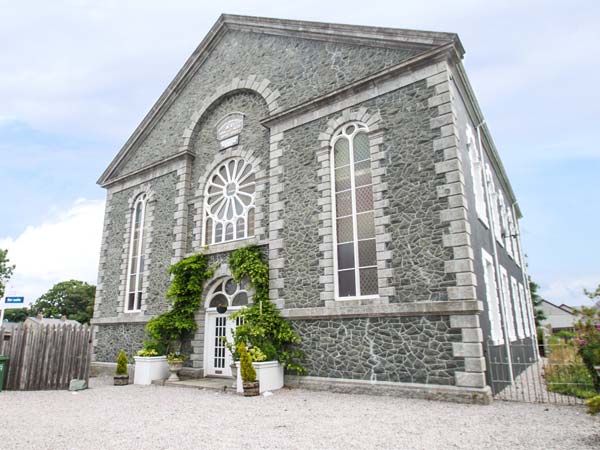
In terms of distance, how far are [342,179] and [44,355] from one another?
950cm

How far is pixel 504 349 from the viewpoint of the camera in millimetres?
11234

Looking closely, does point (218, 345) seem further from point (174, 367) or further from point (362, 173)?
point (362, 173)

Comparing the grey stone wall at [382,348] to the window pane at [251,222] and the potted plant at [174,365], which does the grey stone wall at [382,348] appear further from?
the potted plant at [174,365]

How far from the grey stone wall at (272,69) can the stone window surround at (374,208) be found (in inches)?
52.3

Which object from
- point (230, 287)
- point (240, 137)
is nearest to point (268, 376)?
point (230, 287)

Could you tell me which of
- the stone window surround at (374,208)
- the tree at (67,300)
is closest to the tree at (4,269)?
the tree at (67,300)

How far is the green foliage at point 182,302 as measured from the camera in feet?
42.5

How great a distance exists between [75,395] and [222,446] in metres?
6.80

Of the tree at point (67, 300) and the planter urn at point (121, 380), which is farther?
the tree at point (67, 300)

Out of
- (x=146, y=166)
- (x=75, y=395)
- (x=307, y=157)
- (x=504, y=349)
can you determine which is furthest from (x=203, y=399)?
(x=146, y=166)

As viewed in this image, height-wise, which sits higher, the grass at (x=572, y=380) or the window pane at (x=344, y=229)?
the window pane at (x=344, y=229)

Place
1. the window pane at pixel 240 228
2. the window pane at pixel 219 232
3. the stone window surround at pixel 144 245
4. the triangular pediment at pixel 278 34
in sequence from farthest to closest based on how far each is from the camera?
1. the stone window surround at pixel 144 245
2. the window pane at pixel 219 232
3. the window pane at pixel 240 228
4. the triangular pediment at pixel 278 34

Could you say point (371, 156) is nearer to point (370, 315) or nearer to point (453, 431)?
point (370, 315)

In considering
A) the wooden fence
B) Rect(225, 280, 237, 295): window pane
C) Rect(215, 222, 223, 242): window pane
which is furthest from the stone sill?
the wooden fence
